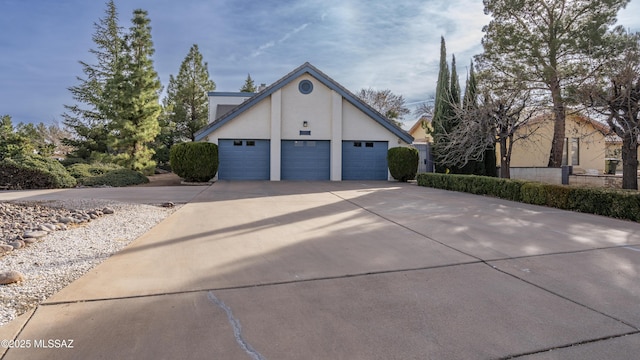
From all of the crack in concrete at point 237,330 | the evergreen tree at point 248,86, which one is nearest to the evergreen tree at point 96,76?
the evergreen tree at point 248,86

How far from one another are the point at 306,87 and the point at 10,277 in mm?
15621

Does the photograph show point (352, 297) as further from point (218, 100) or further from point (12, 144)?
point (218, 100)

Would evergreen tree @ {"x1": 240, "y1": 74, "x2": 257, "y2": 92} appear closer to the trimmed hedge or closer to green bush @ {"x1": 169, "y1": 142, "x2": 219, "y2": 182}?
green bush @ {"x1": 169, "y1": 142, "x2": 219, "y2": 182}

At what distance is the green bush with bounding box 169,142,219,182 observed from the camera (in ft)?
50.8

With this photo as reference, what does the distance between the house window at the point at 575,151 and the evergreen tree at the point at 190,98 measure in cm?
2667

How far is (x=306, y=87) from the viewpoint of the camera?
1791 cm

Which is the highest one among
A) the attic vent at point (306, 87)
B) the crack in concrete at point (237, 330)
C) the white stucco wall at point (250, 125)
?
the attic vent at point (306, 87)

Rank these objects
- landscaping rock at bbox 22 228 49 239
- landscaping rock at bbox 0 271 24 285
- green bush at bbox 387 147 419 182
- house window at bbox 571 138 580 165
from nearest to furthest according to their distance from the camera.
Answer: landscaping rock at bbox 0 271 24 285 < landscaping rock at bbox 22 228 49 239 < green bush at bbox 387 147 419 182 < house window at bbox 571 138 580 165

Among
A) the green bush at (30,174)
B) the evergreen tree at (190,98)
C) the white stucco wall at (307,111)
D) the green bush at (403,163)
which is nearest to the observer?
the green bush at (30,174)

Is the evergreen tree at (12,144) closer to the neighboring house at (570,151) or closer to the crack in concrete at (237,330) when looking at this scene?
the crack in concrete at (237,330)

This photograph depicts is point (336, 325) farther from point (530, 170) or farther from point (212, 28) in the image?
point (530, 170)

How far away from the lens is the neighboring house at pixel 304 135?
17.3m

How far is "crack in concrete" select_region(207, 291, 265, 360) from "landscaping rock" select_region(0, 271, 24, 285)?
204cm

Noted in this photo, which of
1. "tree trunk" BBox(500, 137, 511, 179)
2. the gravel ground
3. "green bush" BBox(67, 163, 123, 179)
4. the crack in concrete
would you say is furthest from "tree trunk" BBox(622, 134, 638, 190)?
"green bush" BBox(67, 163, 123, 179)
